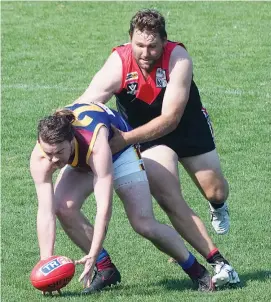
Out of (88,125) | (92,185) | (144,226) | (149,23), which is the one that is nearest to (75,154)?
(88,125)

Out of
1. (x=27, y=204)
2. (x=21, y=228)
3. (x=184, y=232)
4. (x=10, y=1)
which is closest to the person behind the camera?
(x=184, y=232)

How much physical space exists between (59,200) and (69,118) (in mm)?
649

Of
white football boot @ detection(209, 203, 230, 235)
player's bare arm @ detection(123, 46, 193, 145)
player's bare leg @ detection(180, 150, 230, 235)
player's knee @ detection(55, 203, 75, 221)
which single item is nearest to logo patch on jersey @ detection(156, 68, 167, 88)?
player's bare arm @ detection(123, 46, 193, 145)

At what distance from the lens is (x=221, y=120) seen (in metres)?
13.7

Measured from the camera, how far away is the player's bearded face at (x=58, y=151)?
7.49 metres

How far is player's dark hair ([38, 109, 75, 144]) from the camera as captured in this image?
24.5ft

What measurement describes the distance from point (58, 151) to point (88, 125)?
0.40m

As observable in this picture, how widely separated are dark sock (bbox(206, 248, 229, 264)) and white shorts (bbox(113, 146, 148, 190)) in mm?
843

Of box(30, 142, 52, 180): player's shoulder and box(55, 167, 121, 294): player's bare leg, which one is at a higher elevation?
box(30, 142, 52, 180): player's shoulder

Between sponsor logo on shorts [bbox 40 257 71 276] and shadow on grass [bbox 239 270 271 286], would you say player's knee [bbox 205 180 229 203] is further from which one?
sponsor logo on shorts [bbox 40 257 71 276]

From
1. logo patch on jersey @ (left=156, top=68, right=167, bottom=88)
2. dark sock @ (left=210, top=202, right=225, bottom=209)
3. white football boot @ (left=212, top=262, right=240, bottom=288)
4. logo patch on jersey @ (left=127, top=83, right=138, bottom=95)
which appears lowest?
dark sock @ (left=210, top=202, right=225, bottom=209)

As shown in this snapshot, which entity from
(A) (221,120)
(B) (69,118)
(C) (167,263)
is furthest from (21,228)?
(A) (221,120)

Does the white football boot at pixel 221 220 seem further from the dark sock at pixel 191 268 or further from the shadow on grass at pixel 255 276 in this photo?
the dark sock at pixel 191 268

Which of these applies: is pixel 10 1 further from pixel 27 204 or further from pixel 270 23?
pixel 27 204
